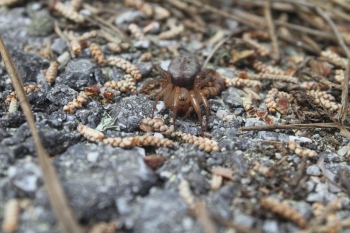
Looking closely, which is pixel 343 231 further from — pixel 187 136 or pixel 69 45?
pixel 69 45

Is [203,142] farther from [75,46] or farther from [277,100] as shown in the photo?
[75,46]

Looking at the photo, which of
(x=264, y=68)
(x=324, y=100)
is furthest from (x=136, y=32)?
(x=324, y=100)

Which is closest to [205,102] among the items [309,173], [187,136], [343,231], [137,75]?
[187,136]

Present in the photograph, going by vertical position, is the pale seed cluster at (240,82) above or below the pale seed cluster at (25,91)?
above

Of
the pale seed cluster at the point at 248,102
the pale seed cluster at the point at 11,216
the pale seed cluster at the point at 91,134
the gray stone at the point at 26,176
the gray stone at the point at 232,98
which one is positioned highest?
the pale seed cluster at the point at 248,102

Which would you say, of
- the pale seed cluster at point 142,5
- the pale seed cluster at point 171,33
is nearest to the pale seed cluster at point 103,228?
the pale seed cluster at point 171,33

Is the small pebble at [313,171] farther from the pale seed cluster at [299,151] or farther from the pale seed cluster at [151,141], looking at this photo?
the pale seed cluster at [151,141]
